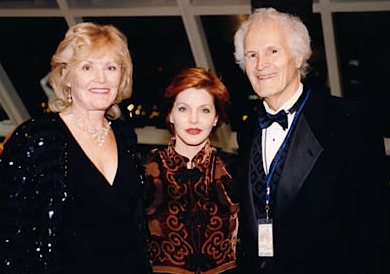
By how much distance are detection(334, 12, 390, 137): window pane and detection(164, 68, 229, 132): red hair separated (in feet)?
4.97

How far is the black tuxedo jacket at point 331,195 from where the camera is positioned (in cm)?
215

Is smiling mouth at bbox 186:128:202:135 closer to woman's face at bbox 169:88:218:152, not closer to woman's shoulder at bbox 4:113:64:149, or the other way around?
woman's face at bbox 169:88:218:152

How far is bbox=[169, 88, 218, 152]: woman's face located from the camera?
8.70 feet

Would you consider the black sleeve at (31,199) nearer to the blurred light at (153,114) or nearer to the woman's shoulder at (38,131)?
the woman's shoulder at (38,131)

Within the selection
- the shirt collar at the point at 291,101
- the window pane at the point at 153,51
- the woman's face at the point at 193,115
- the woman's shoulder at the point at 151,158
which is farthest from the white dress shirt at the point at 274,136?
the window pane at the point at 153,51

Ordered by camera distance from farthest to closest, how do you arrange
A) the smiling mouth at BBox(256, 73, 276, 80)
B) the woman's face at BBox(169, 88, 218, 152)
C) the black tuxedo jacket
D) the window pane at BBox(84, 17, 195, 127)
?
the window pane at BBox(84, 17, 195, 127), the woman's face at BBox(169, 88, 218, 152), the smiling mouth at BBox(256, 73, 276, 80), the black tuxedo jacket

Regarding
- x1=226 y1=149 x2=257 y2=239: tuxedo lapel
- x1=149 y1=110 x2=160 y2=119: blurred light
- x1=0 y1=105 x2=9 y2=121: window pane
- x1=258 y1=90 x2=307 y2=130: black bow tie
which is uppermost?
x1=0 y1=105 x2=9 y2=121: window pane

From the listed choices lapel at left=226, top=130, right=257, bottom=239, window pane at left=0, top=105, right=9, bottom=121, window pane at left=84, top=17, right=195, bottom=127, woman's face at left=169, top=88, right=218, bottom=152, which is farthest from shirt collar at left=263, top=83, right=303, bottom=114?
window pane at left=0, top=105, right=9, bottom=121

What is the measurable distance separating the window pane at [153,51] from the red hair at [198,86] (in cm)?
183

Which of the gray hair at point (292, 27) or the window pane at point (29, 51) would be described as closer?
the gray hair at point (292, 27)

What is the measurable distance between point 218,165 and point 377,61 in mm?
2004

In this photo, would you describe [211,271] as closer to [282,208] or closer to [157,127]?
[282,208]

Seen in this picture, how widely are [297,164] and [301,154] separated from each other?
5 cm

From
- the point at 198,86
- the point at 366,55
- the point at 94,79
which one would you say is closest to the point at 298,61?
the point at 198,86
